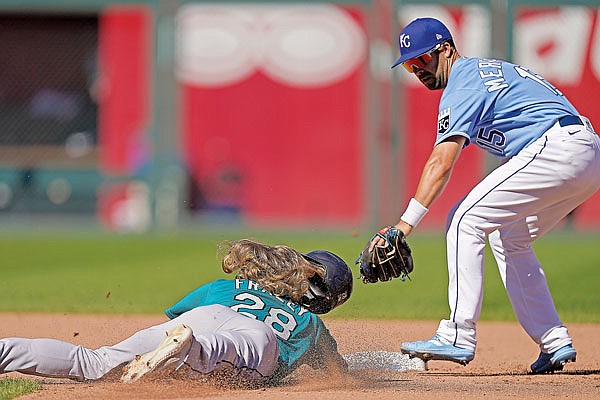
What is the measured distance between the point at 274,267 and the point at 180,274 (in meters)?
6.17

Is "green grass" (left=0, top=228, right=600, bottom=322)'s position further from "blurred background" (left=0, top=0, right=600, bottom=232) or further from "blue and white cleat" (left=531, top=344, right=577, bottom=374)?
"blurred background" (left=0, top=0, right=600, bottom=232)

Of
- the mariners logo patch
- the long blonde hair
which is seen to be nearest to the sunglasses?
the mariners logo patch

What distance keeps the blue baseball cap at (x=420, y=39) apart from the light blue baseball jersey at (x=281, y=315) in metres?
1.35

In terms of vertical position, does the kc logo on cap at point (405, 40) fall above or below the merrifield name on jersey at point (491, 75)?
above

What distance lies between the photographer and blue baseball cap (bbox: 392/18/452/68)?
196 inches

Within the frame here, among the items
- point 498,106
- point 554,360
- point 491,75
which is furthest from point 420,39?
point 554,360

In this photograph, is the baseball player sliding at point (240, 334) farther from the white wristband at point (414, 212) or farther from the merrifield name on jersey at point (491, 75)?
the merrifield name on jersey at point (491, 75)

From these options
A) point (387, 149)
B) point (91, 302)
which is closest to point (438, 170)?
point (91, 302)

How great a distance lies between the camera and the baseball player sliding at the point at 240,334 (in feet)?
12.7

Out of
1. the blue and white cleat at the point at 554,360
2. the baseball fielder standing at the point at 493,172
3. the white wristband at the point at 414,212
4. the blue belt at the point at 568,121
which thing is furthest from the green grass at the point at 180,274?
the blue belt at the point at 568,121

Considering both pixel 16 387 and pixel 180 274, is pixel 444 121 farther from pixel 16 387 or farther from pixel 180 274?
pixel 180 274

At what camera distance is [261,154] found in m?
18.3

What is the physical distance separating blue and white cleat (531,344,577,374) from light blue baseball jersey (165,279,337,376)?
4.15ft

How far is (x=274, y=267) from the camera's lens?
4.41 metres
